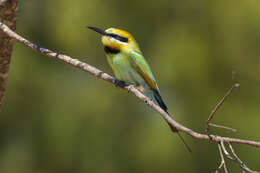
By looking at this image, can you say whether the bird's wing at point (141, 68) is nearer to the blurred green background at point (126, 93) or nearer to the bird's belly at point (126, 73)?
the bird's belly at point (126, 73)

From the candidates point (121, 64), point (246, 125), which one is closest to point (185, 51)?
point (246, 125)

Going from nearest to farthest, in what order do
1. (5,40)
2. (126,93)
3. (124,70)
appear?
1. (5,40)
2. (124,70)
3. (126,93)

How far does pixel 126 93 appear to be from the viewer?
5.66 m

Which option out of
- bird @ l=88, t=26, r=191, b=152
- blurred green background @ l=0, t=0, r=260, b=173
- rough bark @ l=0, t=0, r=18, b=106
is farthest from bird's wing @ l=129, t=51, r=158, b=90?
blurred green background @ l=0, t=0, r=260, b=173

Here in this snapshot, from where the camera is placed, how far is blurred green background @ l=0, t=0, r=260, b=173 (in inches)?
211

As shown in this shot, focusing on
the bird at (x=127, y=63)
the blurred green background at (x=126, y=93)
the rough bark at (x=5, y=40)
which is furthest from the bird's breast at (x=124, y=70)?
the blurred green background at (x=126, y=93)

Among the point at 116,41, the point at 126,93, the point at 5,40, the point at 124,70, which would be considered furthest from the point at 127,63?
the point at 126,93

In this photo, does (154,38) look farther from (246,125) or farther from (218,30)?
(246,125)

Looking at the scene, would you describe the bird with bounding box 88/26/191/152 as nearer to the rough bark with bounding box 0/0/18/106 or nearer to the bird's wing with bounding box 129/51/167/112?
the bird's wing with bounding box 129/51/167/112

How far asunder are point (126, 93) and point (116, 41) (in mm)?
2074

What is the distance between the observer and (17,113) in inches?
229

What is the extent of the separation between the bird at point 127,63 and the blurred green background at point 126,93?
1.63 metres

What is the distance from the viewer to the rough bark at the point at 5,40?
261 centimetres

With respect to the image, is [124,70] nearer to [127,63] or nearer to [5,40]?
[127,63]
